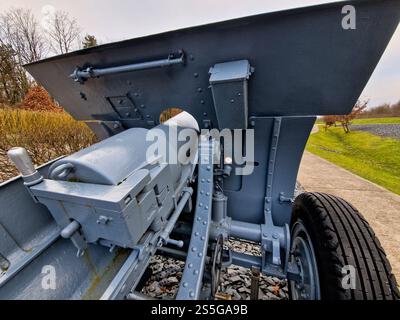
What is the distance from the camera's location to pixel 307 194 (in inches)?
72.4

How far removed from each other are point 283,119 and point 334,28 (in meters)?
0.68

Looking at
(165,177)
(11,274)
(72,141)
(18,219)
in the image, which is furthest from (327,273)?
(72,141)

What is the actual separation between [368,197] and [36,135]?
7676 mm

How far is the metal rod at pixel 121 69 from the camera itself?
1377mm

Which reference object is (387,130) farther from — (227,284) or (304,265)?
(227,284)

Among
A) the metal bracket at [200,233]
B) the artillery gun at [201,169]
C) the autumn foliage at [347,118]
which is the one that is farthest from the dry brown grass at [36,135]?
the autumn foliage at [347,118]

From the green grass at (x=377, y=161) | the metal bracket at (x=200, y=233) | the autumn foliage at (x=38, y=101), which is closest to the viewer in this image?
the metal bracket at (x=200, y=233)

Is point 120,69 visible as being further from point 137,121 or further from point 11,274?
point 11,274

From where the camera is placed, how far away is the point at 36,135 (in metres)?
3.38

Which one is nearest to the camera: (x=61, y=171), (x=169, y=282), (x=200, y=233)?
(x=61, y=171)

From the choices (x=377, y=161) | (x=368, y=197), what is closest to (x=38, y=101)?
(x=368, y=197)

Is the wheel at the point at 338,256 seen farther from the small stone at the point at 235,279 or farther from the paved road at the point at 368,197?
the paved road at the point at 368,197

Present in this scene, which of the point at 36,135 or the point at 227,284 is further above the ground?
the point at 36,135

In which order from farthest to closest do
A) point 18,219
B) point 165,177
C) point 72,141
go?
point 72,141, point 165,177, point 18,219
